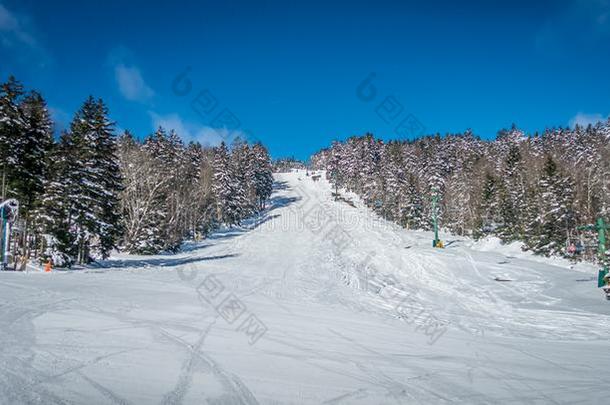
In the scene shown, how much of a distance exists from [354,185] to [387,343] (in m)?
86.6

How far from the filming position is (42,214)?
19.9 meters

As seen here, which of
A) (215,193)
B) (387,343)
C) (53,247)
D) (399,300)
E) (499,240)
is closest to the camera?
(387,343)

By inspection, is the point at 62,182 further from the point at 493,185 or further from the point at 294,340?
the point at 493,185

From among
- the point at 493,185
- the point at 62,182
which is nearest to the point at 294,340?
the point at 62,182

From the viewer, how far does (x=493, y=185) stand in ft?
159

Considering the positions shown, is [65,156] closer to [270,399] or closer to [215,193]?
[270,399]

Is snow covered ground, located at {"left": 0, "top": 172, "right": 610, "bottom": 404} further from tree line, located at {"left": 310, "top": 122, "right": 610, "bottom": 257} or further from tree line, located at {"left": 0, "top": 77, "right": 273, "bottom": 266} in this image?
tree line, located at {"left": 310, "top": 122, "right": 610, "bottom": 257}

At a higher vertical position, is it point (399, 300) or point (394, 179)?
point (394, 179)

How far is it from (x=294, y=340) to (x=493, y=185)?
157 feet

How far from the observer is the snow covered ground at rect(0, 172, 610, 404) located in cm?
564

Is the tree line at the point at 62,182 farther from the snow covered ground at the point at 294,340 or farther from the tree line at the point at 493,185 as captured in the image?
the tree line at the point at 493,185

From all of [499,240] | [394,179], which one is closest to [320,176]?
[394,179]

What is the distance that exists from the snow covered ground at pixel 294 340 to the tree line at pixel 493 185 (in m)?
16.0

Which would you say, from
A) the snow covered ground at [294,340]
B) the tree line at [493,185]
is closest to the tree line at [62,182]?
the snow covered ground at [294,340]
